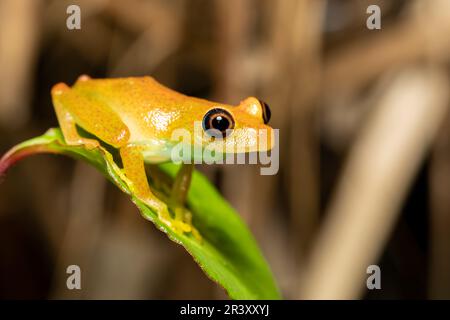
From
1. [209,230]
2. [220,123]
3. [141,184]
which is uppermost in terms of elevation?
[220,123]

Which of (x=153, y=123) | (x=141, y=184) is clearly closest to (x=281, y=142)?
(x=153, y=123)

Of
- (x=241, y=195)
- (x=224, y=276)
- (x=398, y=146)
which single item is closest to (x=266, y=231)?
(x=241, y=195)

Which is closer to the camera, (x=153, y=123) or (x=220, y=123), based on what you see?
(x=220, y=123)

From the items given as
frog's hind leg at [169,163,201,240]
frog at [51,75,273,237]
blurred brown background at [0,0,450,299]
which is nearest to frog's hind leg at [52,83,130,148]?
frog at [51,75,273,237]

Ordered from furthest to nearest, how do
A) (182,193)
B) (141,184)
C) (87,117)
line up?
(87,117)
(182,193)
(141,184)

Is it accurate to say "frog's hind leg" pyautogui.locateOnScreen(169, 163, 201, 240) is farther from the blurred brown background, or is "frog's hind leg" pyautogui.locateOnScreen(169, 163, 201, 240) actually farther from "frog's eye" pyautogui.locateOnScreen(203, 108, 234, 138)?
the blurred brown background

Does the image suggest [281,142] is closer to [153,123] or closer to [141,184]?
[153,123]

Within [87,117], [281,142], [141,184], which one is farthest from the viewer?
[281,142]

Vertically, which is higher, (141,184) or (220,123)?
(220,123)
